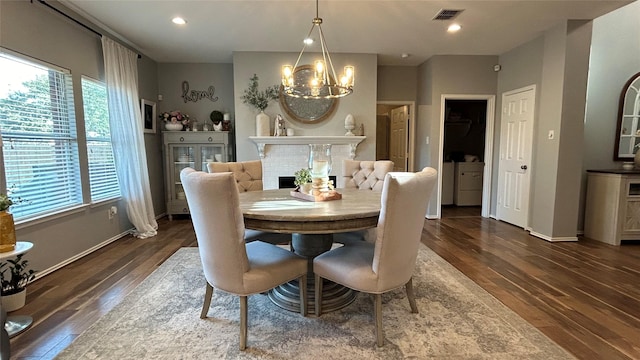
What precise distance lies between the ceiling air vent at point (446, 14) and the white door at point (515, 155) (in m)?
1.74

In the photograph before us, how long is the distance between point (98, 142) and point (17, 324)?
2214 mm

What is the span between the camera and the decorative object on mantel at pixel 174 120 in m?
4.96

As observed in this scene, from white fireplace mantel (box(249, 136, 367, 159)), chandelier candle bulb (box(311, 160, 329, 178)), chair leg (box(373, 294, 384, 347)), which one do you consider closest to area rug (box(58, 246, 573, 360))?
chair leg (box(373, 294, 384, 347))

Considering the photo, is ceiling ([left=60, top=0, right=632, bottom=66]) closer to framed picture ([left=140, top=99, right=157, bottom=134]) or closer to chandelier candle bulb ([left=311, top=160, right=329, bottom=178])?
framed picture ([left=140, top=99, right=157, bottom=134])

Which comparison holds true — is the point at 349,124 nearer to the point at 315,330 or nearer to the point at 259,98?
the point at 259,98

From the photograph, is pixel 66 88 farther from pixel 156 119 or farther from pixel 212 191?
pixel 212 191

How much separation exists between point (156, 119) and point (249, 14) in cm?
269

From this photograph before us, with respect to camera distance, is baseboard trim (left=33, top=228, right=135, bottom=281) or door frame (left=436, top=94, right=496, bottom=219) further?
door frame (left=436, top=94, right=496, bottom=219)

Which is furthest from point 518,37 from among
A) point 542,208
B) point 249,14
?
point 249,14

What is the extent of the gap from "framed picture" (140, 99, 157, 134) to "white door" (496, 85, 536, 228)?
538 cm

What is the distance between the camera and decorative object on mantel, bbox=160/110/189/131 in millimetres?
4959

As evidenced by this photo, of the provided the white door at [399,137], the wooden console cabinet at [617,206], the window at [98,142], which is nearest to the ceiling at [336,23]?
the window at [98,142]

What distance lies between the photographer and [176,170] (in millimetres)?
5004

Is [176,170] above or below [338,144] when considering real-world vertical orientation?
below
